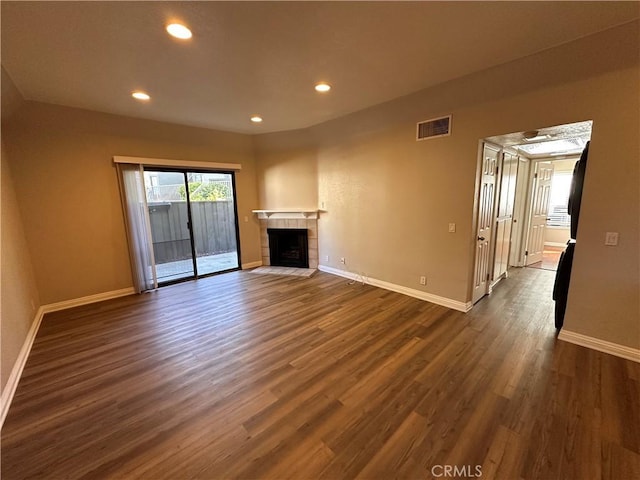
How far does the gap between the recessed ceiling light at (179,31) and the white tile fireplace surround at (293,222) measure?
3.47 m

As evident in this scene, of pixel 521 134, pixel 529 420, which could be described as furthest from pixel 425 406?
pixel 521 134

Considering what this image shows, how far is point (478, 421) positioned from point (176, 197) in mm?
5227

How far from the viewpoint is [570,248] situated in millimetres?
2861

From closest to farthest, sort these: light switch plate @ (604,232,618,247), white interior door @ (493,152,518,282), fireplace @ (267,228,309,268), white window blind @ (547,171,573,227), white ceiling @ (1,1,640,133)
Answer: white ceiling @ (1,1,640,133)
light switch plate @ (604,232,618,247)
white interior door @ (493,152,518,282)
fireplace @ (267,228,309,268)
white window blind @ (547,171,573,227)

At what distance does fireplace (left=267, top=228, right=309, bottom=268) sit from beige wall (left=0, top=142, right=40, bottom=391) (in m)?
3.68

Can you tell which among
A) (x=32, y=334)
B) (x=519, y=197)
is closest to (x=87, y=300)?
(x=32, y=334)

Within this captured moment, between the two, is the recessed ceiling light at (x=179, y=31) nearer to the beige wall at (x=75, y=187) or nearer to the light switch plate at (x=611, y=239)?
the beige wall at (x=75, y=187)

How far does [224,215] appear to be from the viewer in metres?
5.57

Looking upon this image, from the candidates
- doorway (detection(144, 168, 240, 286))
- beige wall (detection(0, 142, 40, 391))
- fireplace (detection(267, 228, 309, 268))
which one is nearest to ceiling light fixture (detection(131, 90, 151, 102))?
doorway (detection(144, 168, 240, 286))

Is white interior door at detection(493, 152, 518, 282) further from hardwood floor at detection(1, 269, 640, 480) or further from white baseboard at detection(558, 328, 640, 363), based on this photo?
white baseboard at detection(558, 328, 640, 363)

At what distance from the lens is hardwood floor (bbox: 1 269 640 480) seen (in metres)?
1.52

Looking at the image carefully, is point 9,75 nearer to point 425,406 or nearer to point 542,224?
point 425,406

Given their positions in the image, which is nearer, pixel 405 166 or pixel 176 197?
pixel 405 166

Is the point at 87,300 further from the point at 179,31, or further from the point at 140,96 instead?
the point at 179,31
